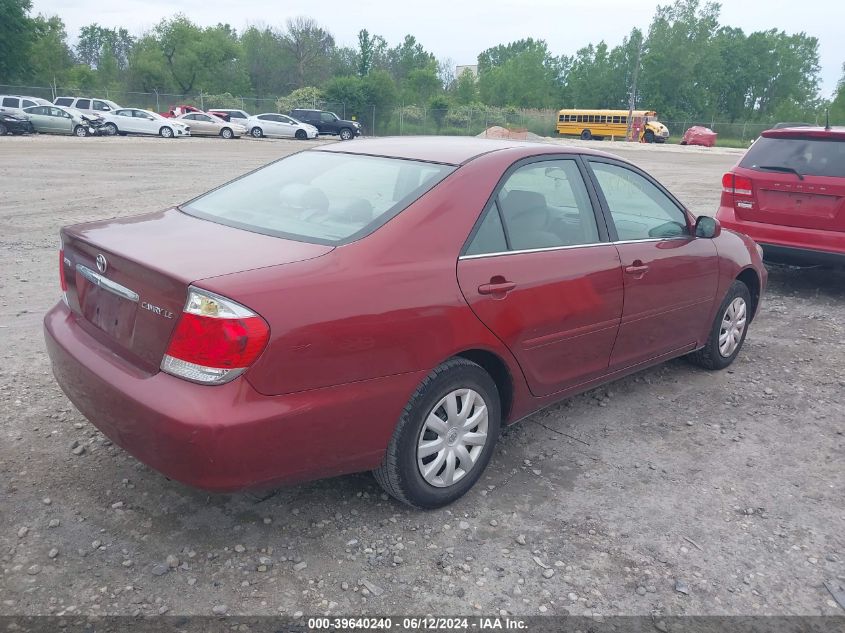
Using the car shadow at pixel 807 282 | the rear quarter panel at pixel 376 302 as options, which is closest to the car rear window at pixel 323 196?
the rear quarter panel at pixel 376 302

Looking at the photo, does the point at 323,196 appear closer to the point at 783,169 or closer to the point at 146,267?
the point at 146,267

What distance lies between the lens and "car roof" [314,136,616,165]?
3.56 metres

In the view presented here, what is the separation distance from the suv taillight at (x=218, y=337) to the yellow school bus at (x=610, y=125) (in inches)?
2408

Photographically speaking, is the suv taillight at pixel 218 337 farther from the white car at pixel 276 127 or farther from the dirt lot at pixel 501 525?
the white car at pixel 276 127

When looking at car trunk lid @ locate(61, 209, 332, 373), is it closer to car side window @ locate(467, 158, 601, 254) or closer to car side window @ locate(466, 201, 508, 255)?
car side window @ locate(466, 201, 508, 255)

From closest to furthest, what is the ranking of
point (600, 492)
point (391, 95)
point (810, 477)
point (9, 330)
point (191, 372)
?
1. point (191, 372)
2. point (600, 492)
3. point (810, 477)
4. point (9, 330)
5. point (391, 95)

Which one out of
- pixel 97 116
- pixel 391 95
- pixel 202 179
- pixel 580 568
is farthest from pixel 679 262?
pixel 391 95

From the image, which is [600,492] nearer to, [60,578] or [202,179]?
[60,578]

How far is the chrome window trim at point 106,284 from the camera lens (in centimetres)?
279

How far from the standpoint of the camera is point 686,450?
400 centimetres

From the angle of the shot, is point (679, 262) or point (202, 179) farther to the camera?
point (202, 179)

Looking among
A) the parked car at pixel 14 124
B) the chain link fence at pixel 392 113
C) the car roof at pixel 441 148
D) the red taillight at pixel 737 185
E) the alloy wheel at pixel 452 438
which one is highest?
the chain link fence at pixel 392 113

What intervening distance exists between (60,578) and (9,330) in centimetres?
317

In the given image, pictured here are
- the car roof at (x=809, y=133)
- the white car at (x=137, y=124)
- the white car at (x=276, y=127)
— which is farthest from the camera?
the white car at (x=276, y=127)
